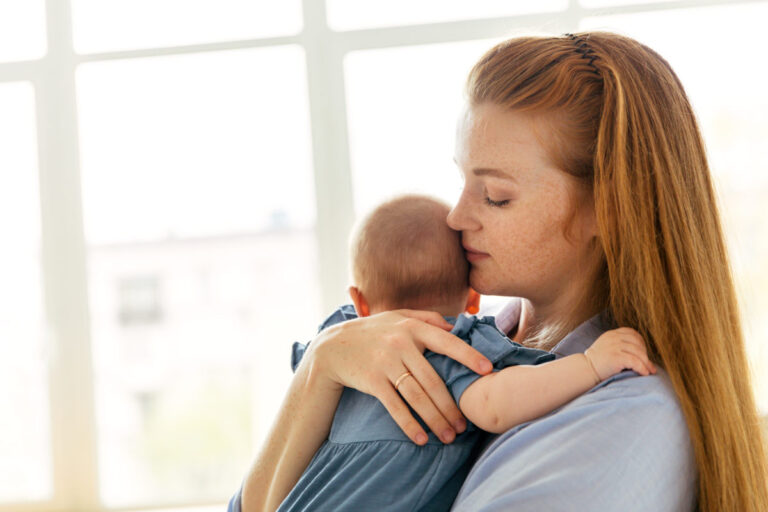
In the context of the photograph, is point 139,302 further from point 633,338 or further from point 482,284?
point 633,338

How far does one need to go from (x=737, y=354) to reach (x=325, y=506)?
65 centimetres

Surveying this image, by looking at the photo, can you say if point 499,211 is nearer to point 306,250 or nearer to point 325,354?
point 325,354

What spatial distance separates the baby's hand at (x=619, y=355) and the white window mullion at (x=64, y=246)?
2.39 m

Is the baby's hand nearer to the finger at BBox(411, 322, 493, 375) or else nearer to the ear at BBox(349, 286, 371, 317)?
the finger at BBox(411, 322, 493, 375)

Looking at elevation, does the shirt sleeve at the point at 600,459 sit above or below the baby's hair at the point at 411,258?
below

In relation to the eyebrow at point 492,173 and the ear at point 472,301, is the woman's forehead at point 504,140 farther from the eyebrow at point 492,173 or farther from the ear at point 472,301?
the ear at point 472,301

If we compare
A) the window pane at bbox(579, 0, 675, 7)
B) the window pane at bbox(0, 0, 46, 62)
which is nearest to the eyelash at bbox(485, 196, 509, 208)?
the window pane at bbox(579, 0, 675, 7)

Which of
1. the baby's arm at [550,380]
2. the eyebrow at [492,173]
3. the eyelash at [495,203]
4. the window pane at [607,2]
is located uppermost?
the window pane at [607,2]

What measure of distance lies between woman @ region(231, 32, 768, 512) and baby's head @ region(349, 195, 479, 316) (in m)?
0.04

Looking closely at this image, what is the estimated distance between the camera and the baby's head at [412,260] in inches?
50.0

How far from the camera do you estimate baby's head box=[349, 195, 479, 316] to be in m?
1.27

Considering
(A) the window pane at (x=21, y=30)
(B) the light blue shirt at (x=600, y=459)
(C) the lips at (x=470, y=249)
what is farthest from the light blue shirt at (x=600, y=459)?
(A) the window pane at (x=21, y=30)

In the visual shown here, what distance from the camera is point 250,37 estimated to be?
9.49 feet

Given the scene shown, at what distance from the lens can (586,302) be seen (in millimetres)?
1237
